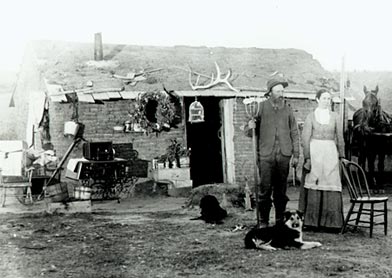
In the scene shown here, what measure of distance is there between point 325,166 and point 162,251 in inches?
111

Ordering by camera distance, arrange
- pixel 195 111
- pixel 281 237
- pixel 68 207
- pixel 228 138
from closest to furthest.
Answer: pixel 281 237
pixel 68 207
pixel 195 111
pixel 228 138

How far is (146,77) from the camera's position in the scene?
1407 centimetres

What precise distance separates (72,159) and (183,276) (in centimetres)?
737

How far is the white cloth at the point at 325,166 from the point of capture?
324 inches

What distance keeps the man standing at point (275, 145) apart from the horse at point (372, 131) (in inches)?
252

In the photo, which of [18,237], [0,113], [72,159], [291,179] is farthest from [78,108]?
[0,113]

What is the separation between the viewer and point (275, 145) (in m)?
8.26

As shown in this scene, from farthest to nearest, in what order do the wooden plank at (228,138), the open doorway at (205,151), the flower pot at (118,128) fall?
the open doorway at (205,151) → the wooden plank at (228,138) → the flower pot at (118,128)

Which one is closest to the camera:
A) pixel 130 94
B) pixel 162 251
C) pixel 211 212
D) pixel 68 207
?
pixel 162 251

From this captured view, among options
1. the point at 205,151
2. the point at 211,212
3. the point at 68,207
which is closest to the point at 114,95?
the point at 68,207

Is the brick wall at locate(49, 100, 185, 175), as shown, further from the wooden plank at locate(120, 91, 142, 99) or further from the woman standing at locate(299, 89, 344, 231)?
the woman standing at locate(299, 89, 344, 231)

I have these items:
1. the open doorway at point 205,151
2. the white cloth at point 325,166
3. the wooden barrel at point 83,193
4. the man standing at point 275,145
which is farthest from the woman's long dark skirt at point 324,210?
the open doorway at point 205,151

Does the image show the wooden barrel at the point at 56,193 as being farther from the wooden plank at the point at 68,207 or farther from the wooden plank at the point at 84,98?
the wooden plank at the point at 84,98

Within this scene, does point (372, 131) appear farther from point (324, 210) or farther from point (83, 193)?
point (83, 193)
